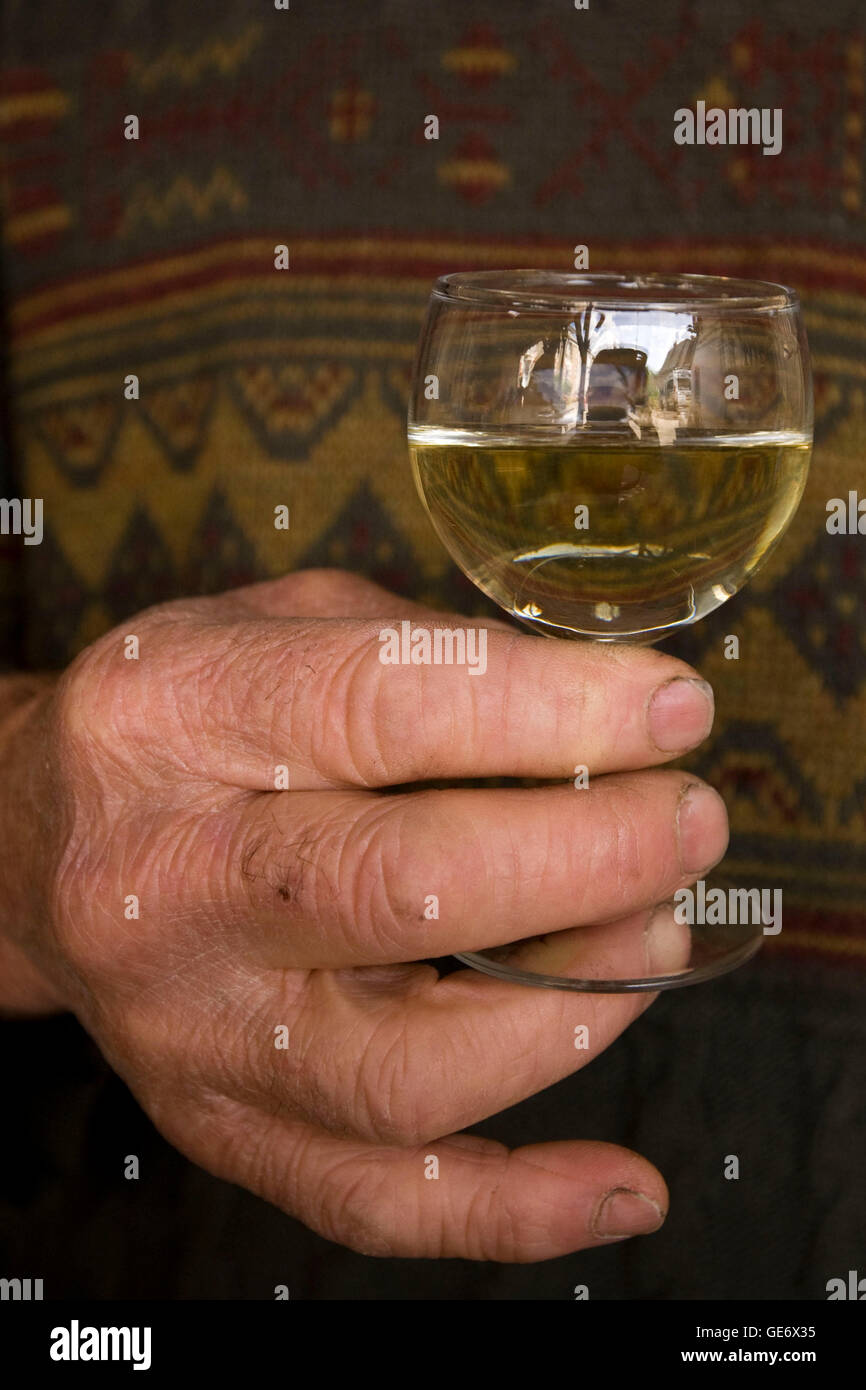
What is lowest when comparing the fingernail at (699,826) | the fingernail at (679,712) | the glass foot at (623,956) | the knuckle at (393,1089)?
the knuckle at (393,1089)

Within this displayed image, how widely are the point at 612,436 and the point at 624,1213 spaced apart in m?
0.41

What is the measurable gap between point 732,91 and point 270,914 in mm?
823

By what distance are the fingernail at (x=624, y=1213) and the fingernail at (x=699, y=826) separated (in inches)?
7.1

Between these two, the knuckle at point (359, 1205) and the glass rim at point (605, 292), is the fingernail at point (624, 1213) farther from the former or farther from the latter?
the glass rim at point (605, 292)

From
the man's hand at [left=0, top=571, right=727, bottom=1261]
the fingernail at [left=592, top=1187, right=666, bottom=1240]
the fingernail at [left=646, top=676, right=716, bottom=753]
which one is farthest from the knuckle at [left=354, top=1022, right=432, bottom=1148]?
the fingernail at [left=646, top=676, right=716, bottom=753]

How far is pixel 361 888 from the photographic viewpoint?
2.19 ft

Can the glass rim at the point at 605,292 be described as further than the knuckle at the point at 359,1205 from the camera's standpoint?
No

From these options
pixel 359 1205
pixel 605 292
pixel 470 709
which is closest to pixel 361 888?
pixel 470 709

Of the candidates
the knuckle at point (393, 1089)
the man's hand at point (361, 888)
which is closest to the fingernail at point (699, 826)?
the man's hand at point (361, 888)

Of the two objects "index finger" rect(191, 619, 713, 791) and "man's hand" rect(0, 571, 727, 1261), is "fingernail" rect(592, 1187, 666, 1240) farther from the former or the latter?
"index finger" rect(191, 619, 713, 791)

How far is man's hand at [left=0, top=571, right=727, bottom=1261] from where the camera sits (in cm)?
66

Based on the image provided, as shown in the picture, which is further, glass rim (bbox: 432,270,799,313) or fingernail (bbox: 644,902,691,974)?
fingernail (bbox: 644,902,691,974)

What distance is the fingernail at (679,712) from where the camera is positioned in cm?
66

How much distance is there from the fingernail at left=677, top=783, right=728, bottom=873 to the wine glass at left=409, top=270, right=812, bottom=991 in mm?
68
